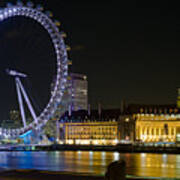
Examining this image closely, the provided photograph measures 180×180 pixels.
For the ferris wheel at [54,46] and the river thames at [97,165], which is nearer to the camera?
the river thames at [97,165]

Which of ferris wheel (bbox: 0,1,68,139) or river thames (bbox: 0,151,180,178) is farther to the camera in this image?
ferris wheel (bbox: 0,1,68,139)

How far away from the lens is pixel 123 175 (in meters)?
9.55

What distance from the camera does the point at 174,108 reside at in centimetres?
11988

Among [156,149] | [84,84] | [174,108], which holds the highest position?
[84,84]

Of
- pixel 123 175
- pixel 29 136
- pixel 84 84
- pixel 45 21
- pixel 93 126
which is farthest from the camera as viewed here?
pixel 84 84

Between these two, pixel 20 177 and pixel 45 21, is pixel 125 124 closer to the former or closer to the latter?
pixel 45 21

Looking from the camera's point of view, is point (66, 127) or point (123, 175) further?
point (66, 127)

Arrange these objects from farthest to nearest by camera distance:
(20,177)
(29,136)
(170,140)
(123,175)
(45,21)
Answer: (170,140) → (29,136) → (45,21) → (20,177) → (123,175)

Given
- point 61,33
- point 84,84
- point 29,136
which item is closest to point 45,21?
point 61,33

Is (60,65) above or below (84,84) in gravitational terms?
below

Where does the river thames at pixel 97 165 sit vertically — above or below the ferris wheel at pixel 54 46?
below

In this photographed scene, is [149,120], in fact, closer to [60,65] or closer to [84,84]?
[84,84]

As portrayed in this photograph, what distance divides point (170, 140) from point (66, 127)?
29420 millimetres

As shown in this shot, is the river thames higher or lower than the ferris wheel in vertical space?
lower
